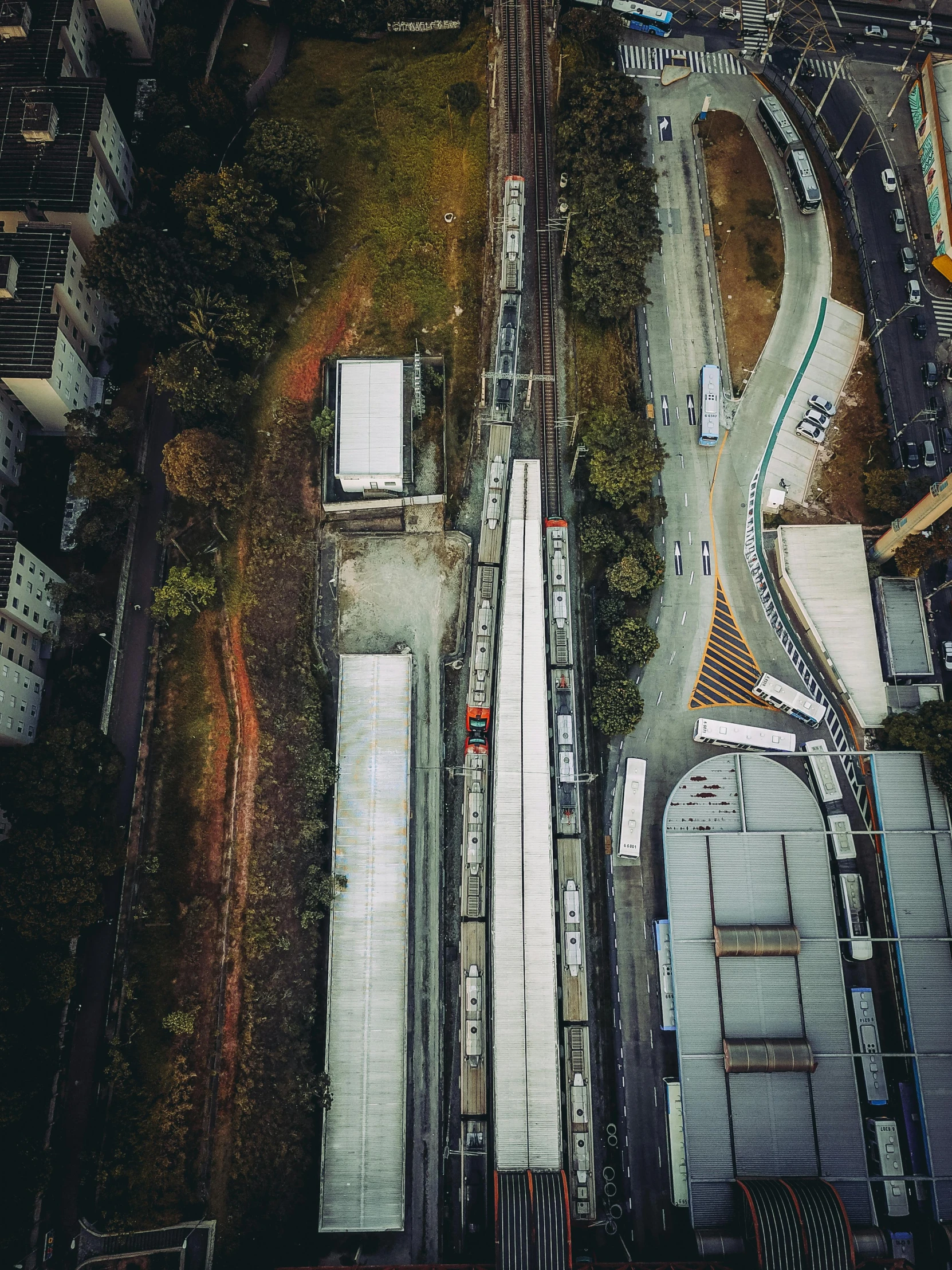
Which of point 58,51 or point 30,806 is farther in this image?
point 58,51

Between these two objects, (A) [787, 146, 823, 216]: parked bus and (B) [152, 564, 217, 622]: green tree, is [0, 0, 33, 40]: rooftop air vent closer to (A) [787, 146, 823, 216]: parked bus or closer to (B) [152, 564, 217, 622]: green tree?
(B) [152, 564, 217, 622]: green tree

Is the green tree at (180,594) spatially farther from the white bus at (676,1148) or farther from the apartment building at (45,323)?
the white bus at (676,1148)

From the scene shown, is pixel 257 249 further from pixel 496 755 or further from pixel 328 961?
pixel 328 961

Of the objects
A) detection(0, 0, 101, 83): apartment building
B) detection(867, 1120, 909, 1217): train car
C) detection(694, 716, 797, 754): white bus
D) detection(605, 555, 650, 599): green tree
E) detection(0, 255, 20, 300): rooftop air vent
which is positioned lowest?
detection(867, 1120, 909, 1217): train car

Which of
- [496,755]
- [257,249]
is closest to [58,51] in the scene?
[257,249]

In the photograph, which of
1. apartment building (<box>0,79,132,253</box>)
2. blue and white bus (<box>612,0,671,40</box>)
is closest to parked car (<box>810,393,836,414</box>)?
blue and white bus (<box>612,0,671,40</box>)

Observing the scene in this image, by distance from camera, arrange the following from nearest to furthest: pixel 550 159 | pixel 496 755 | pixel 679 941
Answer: pixel 679 941 < pixel 496 755 < pixel 550 159
